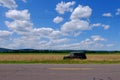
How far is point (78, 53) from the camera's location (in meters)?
38.5

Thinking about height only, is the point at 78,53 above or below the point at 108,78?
above

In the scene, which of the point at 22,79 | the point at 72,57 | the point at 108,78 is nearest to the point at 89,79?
the point at 108,78

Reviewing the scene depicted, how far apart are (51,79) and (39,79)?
52cm

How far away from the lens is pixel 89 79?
1084cm

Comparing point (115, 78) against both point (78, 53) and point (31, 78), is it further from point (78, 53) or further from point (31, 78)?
point (78, 53)

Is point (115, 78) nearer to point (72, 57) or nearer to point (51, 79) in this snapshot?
Result: point (51, 79)

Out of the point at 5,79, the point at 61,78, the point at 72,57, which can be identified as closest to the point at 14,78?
the point at 5,79

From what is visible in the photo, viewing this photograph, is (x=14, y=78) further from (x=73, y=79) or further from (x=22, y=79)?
(x=73, y=79)

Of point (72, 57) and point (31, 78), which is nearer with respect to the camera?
point (31, 78)

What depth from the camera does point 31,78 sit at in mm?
11195

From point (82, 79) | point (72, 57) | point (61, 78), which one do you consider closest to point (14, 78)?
point (61, 78)

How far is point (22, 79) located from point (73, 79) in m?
2.21

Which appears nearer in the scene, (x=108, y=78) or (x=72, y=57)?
(x=108, y=78)

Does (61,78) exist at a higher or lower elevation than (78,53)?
lower
